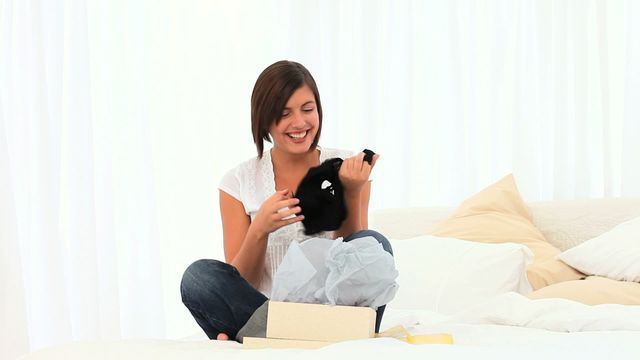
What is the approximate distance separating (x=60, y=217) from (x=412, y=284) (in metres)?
1.39

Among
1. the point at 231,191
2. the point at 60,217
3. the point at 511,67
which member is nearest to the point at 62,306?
the point at 60,217

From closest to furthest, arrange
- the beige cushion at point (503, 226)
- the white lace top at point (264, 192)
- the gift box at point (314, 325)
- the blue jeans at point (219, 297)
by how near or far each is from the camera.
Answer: the gift box at point (314, 325)
the blue jeans at point (219, 297)
the white lace top at point (264, 192)
the beige cushion at point (503, 226)

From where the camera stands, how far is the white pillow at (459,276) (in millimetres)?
2605

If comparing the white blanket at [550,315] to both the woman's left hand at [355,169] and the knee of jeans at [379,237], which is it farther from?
the woman's left hand at [355,169]

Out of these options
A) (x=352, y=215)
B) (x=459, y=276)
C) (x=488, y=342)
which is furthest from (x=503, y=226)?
(x=488, y=342)

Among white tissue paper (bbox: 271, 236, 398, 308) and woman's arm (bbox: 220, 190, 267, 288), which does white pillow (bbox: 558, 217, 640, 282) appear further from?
white tissue paper (bbox: 271, 236, 398, 308)

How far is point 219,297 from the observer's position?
2.08 m

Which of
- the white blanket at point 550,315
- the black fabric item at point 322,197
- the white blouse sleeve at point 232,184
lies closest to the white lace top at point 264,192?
the white blouse sleeve at point 232,184

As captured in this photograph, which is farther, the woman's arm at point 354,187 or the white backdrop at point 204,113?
the white backdrop at point 204,113

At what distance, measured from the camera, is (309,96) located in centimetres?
238

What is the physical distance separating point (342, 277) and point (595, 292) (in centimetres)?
97

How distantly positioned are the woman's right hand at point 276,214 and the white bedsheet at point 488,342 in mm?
330

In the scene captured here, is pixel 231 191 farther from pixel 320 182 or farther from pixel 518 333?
pixel 518 333

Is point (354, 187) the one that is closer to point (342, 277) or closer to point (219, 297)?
point (219, 297)
